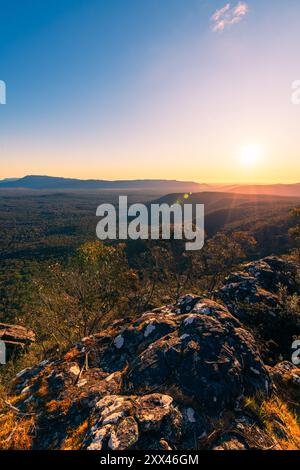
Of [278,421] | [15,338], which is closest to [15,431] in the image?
[278,421]

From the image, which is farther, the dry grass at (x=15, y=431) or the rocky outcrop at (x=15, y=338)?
the rocky outcrop at (x=15, y=338)

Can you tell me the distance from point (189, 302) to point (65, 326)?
10094 mm

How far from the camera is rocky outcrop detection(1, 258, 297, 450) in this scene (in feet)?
15.8

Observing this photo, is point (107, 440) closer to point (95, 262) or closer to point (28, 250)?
point (95, 262)

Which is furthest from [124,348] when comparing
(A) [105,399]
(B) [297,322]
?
(B) [297,322]

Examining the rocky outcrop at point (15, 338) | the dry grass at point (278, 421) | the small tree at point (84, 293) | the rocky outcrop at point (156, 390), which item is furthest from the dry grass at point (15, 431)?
the rocky outcrop at point (15, 338)

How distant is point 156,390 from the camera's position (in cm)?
572

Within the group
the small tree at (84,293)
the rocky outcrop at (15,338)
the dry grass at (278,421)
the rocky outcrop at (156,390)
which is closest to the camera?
the rocky outcrop at (156,390)

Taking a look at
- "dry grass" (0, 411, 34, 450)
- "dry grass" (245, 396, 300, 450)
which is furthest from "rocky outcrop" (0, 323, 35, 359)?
"dry grass" (245, 396, 300, 450)

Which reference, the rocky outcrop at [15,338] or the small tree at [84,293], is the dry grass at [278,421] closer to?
the small tree at [84,293]

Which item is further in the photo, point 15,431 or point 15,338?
point 15,338

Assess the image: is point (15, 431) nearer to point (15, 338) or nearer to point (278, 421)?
point (278, 421)

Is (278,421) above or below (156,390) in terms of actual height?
below

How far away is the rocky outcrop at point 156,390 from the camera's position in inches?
189
